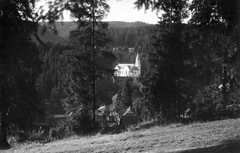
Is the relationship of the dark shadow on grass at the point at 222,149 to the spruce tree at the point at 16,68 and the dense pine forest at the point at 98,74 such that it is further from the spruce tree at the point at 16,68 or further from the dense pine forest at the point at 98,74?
the spruce tree at the point at 16,68

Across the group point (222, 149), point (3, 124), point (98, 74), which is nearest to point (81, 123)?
point (98, 74)

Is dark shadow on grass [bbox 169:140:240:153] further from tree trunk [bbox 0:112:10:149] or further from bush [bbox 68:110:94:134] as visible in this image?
bush [bbox 68:110:94:134]

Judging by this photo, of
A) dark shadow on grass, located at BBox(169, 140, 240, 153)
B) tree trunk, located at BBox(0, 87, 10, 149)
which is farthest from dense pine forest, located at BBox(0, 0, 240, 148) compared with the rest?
dark shadow on grass, located at BBox(169, 140, 240, 153)

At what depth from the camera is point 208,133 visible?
338 inches

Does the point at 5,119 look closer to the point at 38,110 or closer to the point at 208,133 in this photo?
the point at 38,110

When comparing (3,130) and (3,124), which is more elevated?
(3,124)

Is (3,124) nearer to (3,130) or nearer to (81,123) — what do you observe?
(3,130)

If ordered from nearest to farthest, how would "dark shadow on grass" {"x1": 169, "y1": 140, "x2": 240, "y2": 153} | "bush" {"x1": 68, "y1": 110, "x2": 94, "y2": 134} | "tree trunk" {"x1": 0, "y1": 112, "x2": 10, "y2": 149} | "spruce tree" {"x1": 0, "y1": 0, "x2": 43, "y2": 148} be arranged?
"dark shadow on grass" {"x1": 169, "y1": 140, "x2": 240, "y2": 153}, "spruce tree" {"x1": 0, "y1": 0, "x2": 43, "y2": 148}, "tree trunk" {"x1": 0, "y1": 112, "x2": 10, "y2": 149}, "bush" {"x1": 68, "y1": 110, "x2": 94, "y2": 134}

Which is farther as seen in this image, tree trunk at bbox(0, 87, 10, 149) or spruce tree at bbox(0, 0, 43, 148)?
tree trunk at bbox(0, 87, 10, 149)

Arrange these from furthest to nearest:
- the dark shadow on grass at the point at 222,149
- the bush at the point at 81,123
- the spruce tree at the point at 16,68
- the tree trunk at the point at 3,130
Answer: the bush at the point at 81,123, the tree trunk at the point at 3,130, the spruce tree at the point at 16,68, the dark shadow on grass at the point at 222,149

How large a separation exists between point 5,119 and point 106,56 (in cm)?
802

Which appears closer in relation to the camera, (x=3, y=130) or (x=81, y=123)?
(x=3, y=130)

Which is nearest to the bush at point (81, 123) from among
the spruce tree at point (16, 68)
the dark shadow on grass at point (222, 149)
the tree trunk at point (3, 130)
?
the spruce tree at point (16, 68)

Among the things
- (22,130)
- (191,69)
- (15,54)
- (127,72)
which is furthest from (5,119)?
(127,72)
